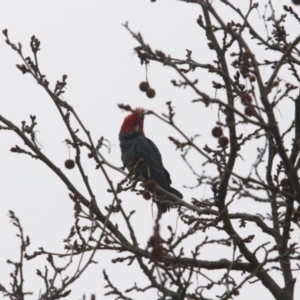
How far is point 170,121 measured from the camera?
4215mm

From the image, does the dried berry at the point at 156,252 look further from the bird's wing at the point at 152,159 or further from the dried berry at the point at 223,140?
the bird's wing at the point at 152,159

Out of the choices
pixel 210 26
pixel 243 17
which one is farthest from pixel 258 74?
pixel 243 17

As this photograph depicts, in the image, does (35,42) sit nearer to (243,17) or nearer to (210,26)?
(210,26)

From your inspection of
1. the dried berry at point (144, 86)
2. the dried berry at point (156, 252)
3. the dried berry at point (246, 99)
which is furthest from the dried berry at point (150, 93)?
the dried berry at point (156, 252)

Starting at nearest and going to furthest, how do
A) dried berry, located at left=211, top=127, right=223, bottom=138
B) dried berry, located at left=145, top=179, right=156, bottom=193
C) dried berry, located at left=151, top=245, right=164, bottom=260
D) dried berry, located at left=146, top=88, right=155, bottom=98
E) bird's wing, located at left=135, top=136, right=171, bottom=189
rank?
dried berry, located at left=151, top=245, right=164, bottom=260 → dried berry, located at left=145, top=179, right=156, bottom=193 → dried berry, located at left=211, top=127, right=223, bottom=138 → dried berry, located at left=146, top=88, right=155, bottom=98 → bird's wing, located at left=135, top=136, right=171, bottom=189

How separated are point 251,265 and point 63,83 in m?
2.06

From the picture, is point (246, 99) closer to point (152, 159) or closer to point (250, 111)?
point (250, 111)

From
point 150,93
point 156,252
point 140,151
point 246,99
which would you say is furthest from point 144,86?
point 140,151

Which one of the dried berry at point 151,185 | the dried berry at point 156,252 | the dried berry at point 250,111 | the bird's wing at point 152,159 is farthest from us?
the bird's wing at point 152,159

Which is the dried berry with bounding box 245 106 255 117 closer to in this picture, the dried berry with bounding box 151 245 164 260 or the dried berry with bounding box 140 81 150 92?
the dried berry with bounding box 140 81 150 92

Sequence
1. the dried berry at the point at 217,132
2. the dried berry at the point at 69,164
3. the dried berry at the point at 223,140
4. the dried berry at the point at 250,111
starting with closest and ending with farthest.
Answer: the dried berry at the point at 250,111
the dried berry at the point at 217,132
the dried berry at the point at 223,140
the dried berry at the point at 69,164

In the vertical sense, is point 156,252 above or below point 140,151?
below

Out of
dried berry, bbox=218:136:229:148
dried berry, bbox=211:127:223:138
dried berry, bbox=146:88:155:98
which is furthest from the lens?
dried berry, bbox=146:88:155:98

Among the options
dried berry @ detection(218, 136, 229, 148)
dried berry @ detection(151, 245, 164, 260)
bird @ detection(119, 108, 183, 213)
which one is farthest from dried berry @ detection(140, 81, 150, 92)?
bird @ detection(119, 108, 183, 213)
